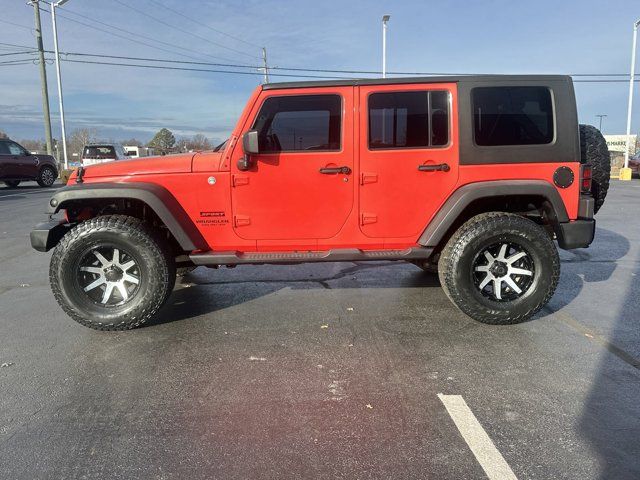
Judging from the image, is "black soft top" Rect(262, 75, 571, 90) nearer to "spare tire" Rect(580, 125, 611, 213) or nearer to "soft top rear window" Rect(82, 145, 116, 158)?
"spare tire" Rect(580, 125, 611, 213)

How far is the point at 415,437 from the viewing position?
8.01 ft

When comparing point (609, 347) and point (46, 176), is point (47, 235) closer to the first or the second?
point (609, 347)

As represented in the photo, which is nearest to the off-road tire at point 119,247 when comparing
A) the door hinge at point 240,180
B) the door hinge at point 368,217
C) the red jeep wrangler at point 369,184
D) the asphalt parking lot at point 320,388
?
the red jeep wrangler at point 369,184

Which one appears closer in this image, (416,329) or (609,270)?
(416,329)

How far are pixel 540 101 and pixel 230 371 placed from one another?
3.33m

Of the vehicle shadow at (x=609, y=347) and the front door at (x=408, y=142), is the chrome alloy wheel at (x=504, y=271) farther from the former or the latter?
the front door at (x=408, y=142)

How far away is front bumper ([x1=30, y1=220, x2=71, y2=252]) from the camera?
13.1 feet

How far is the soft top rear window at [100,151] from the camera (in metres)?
20.6

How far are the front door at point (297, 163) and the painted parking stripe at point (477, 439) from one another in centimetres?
187

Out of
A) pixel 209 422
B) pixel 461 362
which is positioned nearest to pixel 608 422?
pixel 461 362

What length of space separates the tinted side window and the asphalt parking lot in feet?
5.02

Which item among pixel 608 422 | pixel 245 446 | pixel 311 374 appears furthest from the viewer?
Answer: pixel 311 374

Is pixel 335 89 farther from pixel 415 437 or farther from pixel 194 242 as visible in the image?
pixel 415 437

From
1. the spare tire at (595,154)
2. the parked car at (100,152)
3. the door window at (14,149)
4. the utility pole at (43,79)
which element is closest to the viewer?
the spare tire at (595,154)
